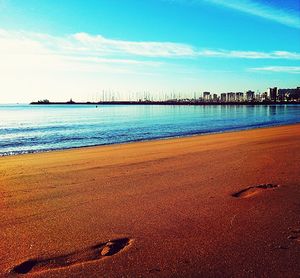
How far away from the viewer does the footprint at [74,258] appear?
3.35 meters

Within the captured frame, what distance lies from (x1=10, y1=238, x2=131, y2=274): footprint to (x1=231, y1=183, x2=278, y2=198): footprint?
9.00ft

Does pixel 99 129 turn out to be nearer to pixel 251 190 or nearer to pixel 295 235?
pixel 251 190

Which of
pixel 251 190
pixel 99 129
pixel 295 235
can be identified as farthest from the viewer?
pixel 99 129

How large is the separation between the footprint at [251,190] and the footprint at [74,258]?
274 centimetres

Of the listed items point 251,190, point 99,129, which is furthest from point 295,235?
point 99,129

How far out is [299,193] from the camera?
5.86m

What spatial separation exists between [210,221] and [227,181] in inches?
100

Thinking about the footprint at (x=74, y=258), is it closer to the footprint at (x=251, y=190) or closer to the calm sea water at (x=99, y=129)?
the footprint at (x=251, y=190)

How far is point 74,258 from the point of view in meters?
3.56

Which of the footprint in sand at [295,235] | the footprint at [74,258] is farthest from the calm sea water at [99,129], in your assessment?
the footprint in sand at [295,235]

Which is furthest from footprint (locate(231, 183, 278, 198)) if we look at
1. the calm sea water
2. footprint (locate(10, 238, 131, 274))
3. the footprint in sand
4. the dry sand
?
the calm sea water

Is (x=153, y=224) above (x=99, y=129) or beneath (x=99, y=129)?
above

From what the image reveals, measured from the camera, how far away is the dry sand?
3.38 meters

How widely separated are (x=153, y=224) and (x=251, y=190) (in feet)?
8.35
